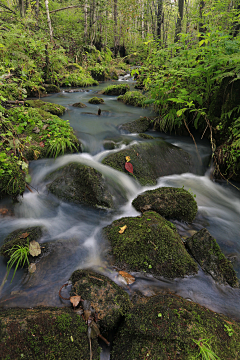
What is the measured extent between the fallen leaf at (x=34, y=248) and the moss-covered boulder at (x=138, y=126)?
464 cm

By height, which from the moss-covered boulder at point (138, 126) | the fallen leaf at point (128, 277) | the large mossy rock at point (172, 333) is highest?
the moss-covered boulder at point (138, 126)

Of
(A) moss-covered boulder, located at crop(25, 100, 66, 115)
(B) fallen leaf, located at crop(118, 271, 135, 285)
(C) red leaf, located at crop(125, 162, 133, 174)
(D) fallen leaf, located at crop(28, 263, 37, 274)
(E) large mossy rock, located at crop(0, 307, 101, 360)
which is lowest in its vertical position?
(B) fallen leaf, located at crop(118, 271, 135, 285)

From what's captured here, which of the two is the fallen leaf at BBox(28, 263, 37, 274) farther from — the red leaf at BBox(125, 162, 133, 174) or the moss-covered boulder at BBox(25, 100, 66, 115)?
the moss-covered boulder at BBox(25, 100, 66, 115)

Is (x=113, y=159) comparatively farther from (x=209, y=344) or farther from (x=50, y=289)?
(x=209, y=344)

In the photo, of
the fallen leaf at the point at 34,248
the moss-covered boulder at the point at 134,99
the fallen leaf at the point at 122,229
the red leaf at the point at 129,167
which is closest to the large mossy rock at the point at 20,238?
the fallen leaf at the point at 34,248

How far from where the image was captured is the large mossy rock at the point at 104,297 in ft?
6.66

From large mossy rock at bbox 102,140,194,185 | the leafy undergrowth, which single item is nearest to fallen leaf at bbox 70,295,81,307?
the leafy undergrowth

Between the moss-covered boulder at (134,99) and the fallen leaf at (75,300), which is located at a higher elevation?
the moss-covered boulder at (134,99)

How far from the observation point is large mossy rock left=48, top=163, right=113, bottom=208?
3947mm

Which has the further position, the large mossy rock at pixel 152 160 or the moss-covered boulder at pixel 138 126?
the moss-covered boulder at pixel 138 126

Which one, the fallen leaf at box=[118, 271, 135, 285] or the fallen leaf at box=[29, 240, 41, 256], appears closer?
the fallen leaf at box=[118, 271, 135, 285]

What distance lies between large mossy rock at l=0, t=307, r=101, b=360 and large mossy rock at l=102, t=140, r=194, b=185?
3220 millimetres

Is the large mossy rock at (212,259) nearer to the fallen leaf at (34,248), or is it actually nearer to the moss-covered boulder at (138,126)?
the fallen leaf at (34,248)

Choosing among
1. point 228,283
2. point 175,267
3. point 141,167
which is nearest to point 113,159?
point 141,167
